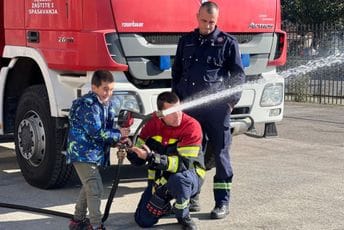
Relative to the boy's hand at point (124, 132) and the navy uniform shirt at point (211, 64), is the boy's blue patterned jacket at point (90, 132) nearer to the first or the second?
the boy's hand at point (124, 132)

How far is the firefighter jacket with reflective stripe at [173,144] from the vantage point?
5266mm

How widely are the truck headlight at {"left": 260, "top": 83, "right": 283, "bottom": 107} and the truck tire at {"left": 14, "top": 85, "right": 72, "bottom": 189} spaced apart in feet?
7.00

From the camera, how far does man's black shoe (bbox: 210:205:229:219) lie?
5602 millimetres

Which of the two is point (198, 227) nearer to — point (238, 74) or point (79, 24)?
point (238, 74)

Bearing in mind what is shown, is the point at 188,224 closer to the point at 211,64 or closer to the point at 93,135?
the point at 93,135

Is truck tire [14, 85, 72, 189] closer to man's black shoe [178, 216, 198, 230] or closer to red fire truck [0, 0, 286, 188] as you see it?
red fire truck [0, 0, 286, 188]

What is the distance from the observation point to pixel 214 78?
5.59 metres

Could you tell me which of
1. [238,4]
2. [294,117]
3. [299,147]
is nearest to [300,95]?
[294,117]

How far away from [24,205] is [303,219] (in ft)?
8.61

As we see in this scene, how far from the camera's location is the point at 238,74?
219 inches

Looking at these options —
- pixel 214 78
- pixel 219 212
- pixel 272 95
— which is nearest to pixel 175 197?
pixel 219 212

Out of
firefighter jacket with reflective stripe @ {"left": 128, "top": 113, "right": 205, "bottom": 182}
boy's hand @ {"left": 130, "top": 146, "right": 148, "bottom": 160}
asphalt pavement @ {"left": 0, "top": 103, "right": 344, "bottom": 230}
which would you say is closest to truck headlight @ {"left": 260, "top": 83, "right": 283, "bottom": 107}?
asphalt pavement @ {"left": 0, "top": 103, "right": 344, "bottom": 230}

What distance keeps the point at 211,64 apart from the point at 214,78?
0.41ft

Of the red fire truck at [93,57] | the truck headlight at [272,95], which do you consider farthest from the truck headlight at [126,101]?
the truck headlight at [272,95]
